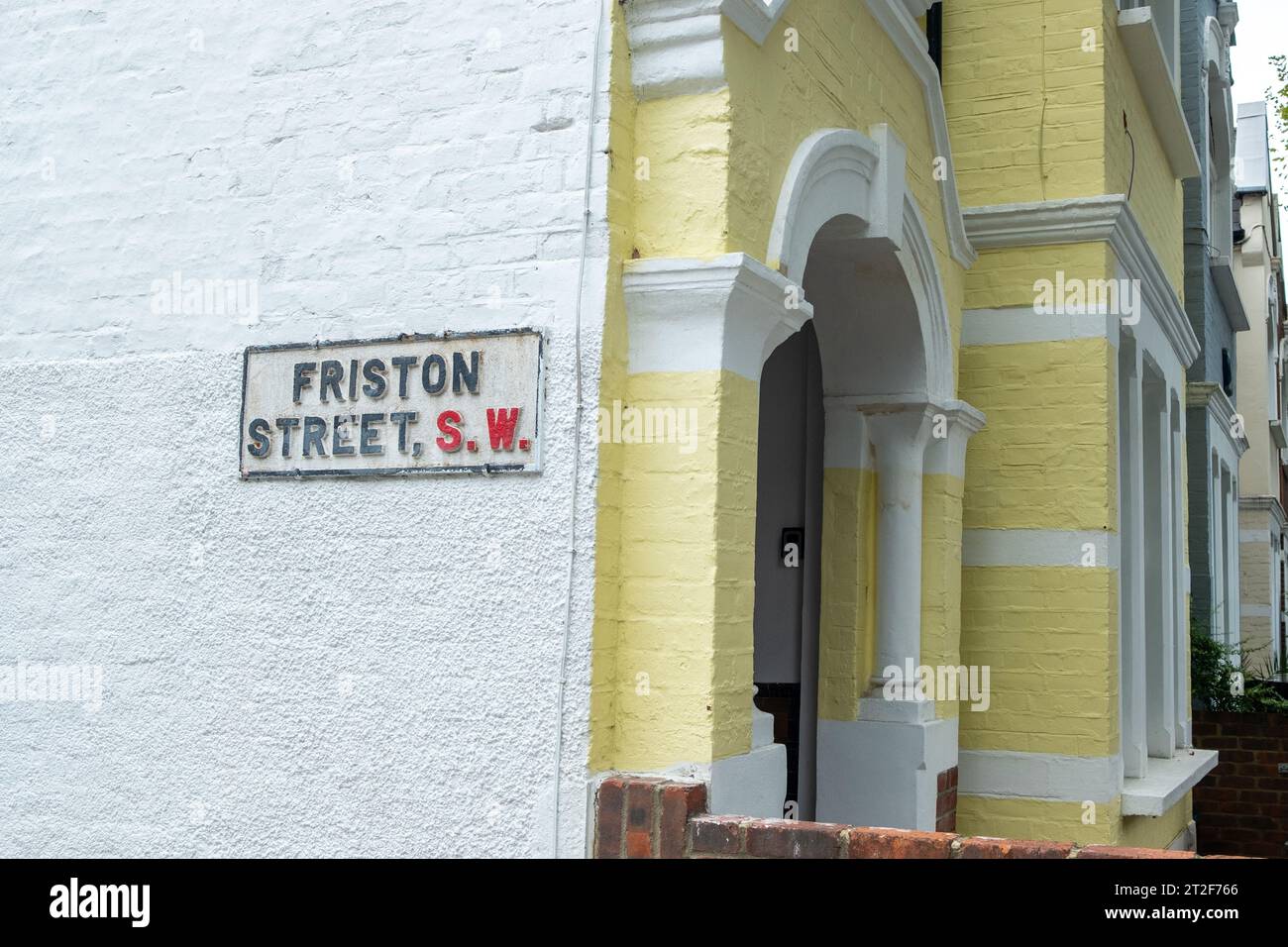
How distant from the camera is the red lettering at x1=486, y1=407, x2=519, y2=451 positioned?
4.22m

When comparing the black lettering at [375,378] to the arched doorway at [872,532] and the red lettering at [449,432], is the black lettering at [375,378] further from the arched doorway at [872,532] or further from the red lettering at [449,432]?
the arched doorway at [872,532]

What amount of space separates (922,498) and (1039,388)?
1095 mm

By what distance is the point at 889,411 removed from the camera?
21.1 feet

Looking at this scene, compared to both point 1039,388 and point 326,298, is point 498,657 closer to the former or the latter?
point 326,298

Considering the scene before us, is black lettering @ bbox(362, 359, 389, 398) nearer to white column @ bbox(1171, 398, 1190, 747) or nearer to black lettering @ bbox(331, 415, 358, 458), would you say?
black lettering @ bbox(331, 415, 358, 458)

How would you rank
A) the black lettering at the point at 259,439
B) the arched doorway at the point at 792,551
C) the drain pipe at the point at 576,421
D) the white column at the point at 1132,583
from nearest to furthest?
the drain pipe at the point at 576,421
the black lettering at the point at 259,439
the arched doorway at the point at 792,551
the white column at the point at 1132,583

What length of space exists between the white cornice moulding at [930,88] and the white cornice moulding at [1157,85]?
81.9 inches

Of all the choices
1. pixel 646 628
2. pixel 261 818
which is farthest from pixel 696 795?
pixel 261 818

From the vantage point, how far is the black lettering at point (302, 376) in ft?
15.1

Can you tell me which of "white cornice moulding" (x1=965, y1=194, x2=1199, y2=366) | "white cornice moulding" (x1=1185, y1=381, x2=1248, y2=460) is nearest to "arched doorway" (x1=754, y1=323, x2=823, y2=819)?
"white cornice moulding" (x1=965, y1=194, x2=1199, y2=366)

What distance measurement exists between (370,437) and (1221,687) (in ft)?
29.4

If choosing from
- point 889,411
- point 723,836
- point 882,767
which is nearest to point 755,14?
point 889,411

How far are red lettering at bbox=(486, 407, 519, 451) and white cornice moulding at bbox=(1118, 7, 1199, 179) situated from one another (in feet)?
18.3

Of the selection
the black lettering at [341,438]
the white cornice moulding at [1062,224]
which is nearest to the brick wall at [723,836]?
the black lettering at [341,438]
